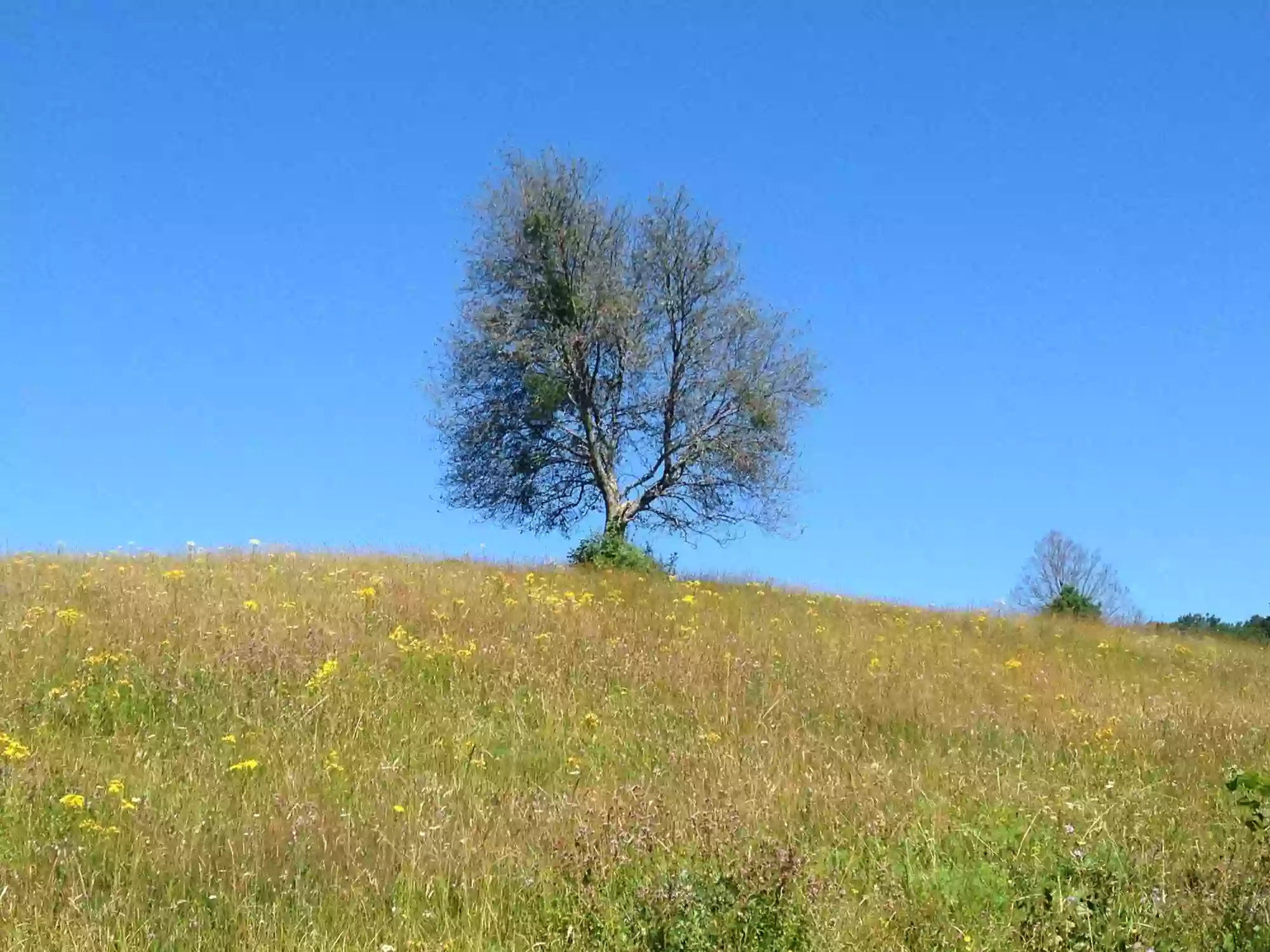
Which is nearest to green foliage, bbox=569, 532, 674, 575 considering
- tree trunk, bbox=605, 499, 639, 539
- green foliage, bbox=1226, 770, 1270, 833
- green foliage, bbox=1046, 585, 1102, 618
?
tree trunk, bbox=605, 499, 639, 539

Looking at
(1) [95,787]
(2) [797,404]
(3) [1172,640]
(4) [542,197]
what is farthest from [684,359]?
(1) [95,787]

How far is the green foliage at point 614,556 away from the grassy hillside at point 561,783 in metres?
5.55

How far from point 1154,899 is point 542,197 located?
22.1 meters

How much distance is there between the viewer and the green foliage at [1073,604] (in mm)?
22703

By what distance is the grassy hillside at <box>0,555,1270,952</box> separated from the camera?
4.68 metres

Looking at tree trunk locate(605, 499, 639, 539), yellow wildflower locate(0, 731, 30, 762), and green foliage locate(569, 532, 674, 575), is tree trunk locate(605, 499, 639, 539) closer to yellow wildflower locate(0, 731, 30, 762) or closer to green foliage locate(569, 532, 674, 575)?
green foliage locate(569, 532, 674, 575)

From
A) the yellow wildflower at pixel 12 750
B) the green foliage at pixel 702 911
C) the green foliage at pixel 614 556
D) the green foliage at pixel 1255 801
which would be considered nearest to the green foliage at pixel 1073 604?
the green foliage at pixel 614 556

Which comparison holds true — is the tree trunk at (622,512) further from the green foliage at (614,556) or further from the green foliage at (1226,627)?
the green foliage at (1226,627)

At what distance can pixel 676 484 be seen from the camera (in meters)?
25.6

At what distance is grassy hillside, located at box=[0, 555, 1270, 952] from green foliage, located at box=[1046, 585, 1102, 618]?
10.7 m

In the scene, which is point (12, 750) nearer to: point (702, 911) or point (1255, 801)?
point (702, 911)

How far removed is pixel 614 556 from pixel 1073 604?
1143cm

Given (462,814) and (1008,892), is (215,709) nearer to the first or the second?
(462,814)

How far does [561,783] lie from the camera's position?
684cm
